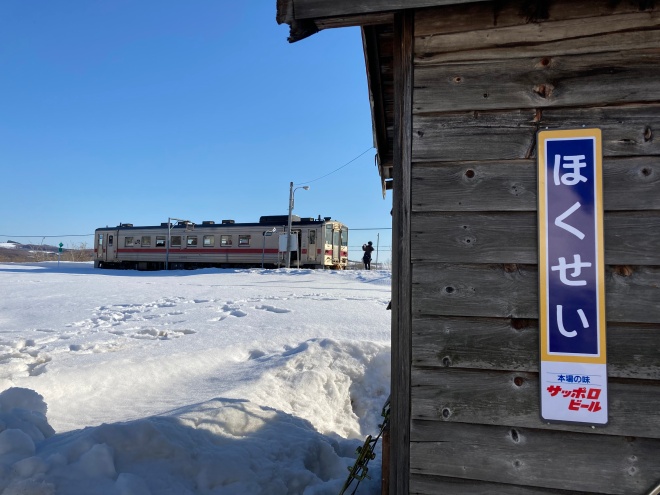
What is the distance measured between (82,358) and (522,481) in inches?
206

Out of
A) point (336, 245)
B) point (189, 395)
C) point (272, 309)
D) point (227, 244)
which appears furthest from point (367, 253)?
point (189, 395)

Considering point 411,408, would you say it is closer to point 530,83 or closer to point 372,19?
point 530,83

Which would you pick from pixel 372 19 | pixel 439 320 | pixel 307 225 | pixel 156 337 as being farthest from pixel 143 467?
pixel 307 225

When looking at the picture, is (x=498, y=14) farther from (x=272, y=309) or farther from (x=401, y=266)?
(x=272, y=309)

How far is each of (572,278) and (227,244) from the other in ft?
84.3

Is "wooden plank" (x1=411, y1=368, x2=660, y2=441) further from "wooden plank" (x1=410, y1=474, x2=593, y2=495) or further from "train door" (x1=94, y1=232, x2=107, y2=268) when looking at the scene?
"train door" (x1=94, y1=232, x2=107, y2=268)

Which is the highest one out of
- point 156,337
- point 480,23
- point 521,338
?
point 480,23

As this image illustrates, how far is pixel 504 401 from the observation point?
217cm

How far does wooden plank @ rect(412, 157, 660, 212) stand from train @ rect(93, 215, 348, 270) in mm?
20484

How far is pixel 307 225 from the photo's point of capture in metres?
25.5

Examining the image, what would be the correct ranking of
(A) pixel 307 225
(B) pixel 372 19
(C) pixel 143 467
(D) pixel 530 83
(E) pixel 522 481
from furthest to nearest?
1. (A) pixel 307 225
2. (C) pixel 143 467
3. (B) pixel 372 19
4. (D) pixel 530 83
5. (E) pixel 522 481

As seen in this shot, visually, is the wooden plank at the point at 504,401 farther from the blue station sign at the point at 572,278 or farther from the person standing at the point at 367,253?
the person standing at the point at 367,253

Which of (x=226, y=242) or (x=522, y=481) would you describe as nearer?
(x=522, y=481)

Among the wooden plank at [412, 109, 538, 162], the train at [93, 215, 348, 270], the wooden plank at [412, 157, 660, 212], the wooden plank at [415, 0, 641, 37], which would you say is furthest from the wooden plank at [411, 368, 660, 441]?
the train at [93, 215, 348, 270]
